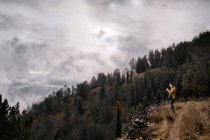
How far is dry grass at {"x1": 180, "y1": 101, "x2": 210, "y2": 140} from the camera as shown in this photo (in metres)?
13.7

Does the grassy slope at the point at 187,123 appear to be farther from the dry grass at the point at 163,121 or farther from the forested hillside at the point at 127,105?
the forested hillside at the point at 127,105

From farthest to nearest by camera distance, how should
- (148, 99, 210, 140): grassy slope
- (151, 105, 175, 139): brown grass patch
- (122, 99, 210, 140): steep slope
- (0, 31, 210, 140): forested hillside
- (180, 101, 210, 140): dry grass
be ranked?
(0, 31, 210, 140): forested hillside → (151, 105, 175, 139): brown grass patch → (122, 99, 210, 140): steep slope → (148, 99, 210, 140): grassy slope → (180, 101, 210, 140): dry grass

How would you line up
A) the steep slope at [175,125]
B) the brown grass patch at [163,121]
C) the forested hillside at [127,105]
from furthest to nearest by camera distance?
the forested hillside at [127,105] < the brown grass patch at [163,121] < the steep slope at [175,125]

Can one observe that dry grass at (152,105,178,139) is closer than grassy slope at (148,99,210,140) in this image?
No

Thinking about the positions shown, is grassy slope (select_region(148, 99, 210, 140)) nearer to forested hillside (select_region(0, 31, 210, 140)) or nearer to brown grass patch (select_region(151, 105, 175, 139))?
brown grass patch (select_region(151, 105, 175, 139))

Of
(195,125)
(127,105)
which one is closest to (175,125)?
(195,125)

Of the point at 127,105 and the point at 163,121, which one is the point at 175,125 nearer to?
the point at 163,121

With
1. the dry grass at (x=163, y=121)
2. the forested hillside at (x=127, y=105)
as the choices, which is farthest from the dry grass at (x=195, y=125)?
the forested hillside at (x=127, y=105)

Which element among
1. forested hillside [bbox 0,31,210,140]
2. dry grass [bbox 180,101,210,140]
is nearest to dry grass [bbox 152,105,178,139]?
dry grass [bbox 180,101,210,140]

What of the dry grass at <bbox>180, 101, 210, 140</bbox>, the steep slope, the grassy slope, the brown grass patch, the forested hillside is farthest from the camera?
the forested hillside

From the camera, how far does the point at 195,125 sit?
14484mm

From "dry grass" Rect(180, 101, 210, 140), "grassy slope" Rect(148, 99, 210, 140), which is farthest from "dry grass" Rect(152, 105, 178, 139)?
"dry grass" Rect(180, 101, 210, 140)

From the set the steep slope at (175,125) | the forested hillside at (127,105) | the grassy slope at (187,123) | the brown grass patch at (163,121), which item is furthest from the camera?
the forested hillside at (127,105)

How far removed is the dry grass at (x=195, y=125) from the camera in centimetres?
1370
